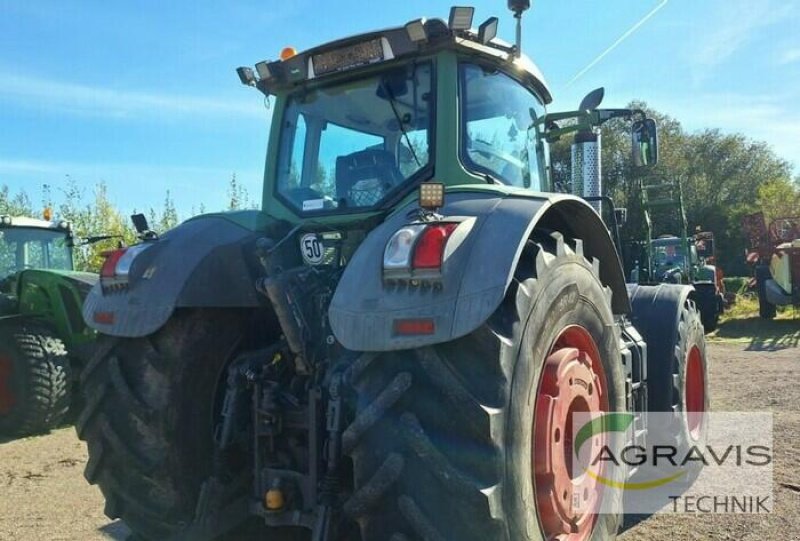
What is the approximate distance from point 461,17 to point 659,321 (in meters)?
2.69

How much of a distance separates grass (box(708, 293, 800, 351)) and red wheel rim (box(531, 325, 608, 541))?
11.7 metres

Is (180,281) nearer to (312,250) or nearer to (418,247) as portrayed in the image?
(312,250)

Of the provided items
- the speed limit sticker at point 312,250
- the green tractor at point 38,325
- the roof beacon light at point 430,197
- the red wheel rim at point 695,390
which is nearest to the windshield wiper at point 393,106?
the speed limit sticker at point 312,250

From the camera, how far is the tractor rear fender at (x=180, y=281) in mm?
2990

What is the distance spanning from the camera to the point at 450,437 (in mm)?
2211

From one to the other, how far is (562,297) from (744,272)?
3669 cm

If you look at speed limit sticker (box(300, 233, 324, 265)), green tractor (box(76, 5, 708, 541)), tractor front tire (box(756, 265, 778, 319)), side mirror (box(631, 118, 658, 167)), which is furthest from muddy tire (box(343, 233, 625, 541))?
tractor front tire (box(756, 265, 778, 319))

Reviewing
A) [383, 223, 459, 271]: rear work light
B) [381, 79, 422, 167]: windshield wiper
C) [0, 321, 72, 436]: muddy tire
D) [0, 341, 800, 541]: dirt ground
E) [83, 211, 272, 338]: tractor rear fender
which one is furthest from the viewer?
[0, 321, 72, 436]: muddy tire

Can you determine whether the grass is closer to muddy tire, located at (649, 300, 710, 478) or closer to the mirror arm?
muddy tire, located at (649, 300, 710, 478)

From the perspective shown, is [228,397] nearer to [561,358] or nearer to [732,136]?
[561,358]

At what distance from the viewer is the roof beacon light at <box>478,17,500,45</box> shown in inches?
124

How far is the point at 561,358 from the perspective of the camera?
280 cm

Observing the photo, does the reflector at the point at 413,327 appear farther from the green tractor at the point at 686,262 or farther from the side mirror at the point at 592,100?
the green tractor at the point at 686,262

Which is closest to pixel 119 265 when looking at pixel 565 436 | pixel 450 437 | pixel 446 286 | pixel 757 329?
pixel 446 286
